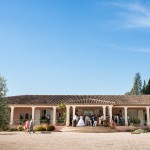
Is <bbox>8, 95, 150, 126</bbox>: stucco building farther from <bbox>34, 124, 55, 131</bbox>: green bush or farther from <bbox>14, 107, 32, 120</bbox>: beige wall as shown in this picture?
<bbox>34, 124, 55, 131</bbox>: green bush

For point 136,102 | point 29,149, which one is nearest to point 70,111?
point 136,102

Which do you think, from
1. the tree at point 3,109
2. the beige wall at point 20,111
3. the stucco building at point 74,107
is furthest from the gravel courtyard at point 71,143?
the beige wall at point 20,111

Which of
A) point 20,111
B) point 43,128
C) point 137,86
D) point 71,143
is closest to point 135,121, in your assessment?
point 43,128

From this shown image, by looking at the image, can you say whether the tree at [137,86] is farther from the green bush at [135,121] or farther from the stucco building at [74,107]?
the green bush at [135,121]

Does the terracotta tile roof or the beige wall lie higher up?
the terracotta tile roof

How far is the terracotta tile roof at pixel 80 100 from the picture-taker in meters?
34.0

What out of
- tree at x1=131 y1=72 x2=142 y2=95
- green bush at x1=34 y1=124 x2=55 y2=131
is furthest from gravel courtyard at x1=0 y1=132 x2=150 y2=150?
tree at x1=131 y1=72 x2=142 y2=95

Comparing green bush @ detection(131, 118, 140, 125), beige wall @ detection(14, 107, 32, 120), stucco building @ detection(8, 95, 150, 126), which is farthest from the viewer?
beige wall @ detection(14, 107, 32, 120)

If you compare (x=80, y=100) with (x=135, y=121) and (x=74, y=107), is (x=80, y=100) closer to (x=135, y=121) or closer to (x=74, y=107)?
(x=74, y=107)

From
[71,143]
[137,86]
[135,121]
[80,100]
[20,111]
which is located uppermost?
[137,86]

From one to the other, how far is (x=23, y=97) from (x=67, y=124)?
374 inches

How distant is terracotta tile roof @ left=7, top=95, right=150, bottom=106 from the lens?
3398 centimetres

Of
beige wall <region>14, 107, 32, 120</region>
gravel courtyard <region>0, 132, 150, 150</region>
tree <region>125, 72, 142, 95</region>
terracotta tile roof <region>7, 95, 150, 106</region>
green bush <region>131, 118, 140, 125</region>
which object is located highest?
tree <region>125, 72, 142, 95</region>

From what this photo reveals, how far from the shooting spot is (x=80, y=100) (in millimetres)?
34250
